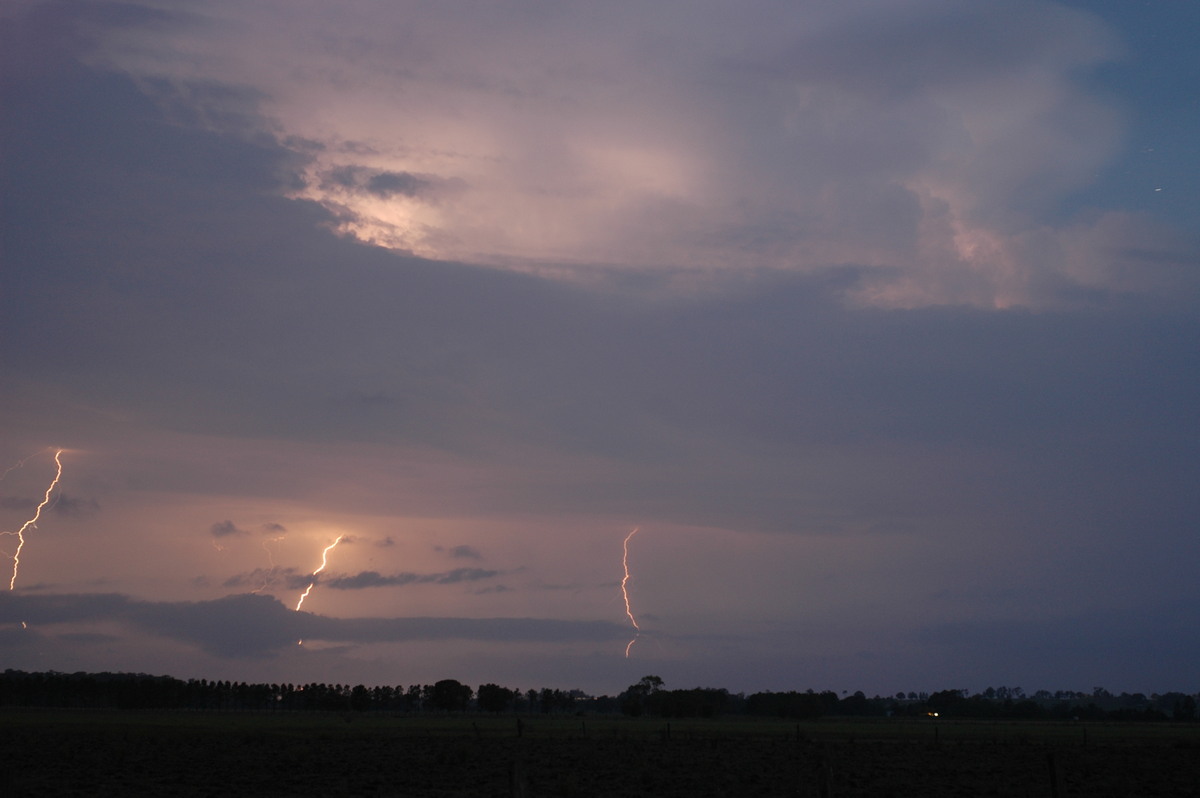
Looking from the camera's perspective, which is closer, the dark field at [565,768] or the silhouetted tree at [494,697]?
the dark field at [565,768]

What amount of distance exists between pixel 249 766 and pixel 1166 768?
37.8 metres

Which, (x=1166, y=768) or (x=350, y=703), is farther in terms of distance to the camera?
(x=350, y=703)

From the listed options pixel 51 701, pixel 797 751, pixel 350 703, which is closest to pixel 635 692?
pixel 350 703

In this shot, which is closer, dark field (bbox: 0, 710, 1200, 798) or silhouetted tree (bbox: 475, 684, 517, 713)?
dark field (bbox: 0, 710, 1200, 798)

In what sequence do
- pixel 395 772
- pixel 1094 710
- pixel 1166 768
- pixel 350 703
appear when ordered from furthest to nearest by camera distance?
pixel 350 703, pixel 1094 710, pixel 1166 768, pixel 395 772

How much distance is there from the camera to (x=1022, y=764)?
43.2 m

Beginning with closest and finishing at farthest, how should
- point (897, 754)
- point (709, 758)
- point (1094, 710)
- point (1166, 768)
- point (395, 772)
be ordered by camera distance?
point (395, 772) → point (1166, 768) → point (709, 758) → point (897, 754) → point (1094, 710)

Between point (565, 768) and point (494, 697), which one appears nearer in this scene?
point (565, 768)

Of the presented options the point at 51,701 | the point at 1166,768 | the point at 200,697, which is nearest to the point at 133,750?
the point at 1166,768

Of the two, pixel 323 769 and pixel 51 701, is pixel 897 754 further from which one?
pixel 51 701

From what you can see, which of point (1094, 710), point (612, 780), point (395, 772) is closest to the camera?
point (612, 780)

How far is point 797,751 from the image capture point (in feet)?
168

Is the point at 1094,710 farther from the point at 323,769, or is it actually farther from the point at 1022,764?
the point at 323,769

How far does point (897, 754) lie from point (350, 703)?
16245 cm
